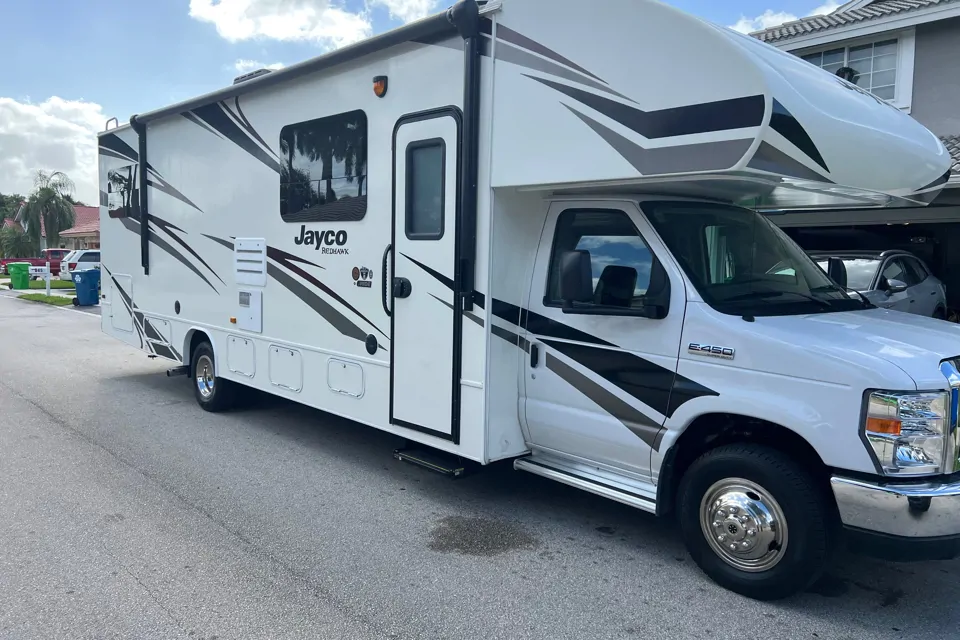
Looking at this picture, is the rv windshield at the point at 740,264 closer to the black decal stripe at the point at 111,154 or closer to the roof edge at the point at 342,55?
the roof edge at the point at 342,55

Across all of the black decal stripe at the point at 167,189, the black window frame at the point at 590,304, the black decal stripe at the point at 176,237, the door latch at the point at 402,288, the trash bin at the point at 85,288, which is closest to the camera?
the black window frame at the point at 590,304

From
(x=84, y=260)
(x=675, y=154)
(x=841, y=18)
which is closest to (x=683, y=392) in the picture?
(x=675, y=154)

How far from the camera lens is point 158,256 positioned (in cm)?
875

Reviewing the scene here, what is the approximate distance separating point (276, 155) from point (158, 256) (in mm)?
2880

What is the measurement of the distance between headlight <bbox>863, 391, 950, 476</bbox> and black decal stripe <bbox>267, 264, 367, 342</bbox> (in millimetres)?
3637

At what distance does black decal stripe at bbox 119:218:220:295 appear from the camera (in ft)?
26.2

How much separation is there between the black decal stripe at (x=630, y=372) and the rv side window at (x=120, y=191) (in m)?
6.90

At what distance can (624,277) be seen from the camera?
14.3 ft

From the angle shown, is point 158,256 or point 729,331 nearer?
point 729,331

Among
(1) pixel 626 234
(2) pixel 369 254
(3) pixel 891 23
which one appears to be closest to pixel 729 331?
(1) pixel 626 234

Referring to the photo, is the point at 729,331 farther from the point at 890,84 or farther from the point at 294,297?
the point at 890,84

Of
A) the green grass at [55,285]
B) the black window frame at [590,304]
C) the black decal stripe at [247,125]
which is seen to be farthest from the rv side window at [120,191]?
the green grass at [55,285]

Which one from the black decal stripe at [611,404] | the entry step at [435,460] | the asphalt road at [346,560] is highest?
the black decal stripe at [611,404]

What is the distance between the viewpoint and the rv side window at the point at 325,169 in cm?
586
